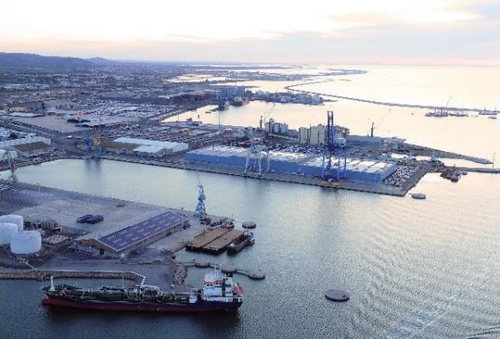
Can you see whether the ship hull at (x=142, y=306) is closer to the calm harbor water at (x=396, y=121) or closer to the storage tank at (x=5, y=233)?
the storage tank at (x=5, y=233)

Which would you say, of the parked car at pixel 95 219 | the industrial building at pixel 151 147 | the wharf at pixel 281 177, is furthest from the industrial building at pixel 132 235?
the industrial building at pixel 151 147

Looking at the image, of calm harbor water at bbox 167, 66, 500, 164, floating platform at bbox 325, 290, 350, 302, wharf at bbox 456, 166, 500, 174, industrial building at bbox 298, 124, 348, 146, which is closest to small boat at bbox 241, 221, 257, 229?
floating platform at bbox 325, 290, 350, 302

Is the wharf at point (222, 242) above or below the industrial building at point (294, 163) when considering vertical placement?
below

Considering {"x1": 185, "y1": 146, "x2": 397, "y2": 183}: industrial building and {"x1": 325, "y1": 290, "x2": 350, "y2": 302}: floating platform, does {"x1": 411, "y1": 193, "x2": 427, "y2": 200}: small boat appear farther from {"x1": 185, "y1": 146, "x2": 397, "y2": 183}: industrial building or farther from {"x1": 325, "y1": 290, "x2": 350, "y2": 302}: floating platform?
{"x1": 325, "y1": 290, "x2": 350, "y2": 302}: floating platform

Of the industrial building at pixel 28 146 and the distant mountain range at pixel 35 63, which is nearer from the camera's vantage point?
the industrial building at pixel 28 146

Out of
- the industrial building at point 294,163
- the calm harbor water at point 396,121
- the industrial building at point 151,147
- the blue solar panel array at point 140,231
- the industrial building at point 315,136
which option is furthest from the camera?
the calm harbor water at point 396,121

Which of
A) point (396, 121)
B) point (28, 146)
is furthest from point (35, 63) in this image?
point (28, 146)
